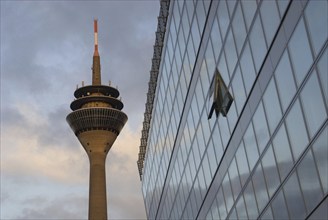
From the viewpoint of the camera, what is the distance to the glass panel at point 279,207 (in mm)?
19562

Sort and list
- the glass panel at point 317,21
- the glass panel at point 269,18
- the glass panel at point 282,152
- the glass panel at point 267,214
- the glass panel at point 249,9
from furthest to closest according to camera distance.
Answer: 1. the glass panel at point 249,9
2. the glass panel at point 267,214
3. the glass panel at point 269,18
4. the glass panel at point 282,152
5. the glass panel at point 317,21

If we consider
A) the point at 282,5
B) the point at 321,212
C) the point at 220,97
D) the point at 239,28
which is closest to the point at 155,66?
the point at 220,97

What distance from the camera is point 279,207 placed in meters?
20.0

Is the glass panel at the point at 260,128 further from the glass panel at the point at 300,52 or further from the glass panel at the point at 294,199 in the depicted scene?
the glass panel at the point at 300,52

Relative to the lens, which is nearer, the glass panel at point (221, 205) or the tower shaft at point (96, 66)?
the glass panel at point (221, 205)

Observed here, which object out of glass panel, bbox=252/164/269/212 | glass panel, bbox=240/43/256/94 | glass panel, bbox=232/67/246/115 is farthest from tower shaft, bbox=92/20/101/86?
glass panel, bbox=252/164/269/212

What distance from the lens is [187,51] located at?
33469 millimetres

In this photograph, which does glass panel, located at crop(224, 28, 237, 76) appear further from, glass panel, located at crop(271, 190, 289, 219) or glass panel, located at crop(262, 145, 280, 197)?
glass panel, located at crop(271, 190, 289, 219)

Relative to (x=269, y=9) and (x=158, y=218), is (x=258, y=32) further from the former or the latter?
(x=158, y=218)

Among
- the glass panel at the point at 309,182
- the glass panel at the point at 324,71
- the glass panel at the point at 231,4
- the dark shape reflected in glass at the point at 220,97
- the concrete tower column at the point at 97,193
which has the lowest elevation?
the glass panel at the point at 309,182

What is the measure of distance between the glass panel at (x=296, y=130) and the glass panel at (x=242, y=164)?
18.0 ft

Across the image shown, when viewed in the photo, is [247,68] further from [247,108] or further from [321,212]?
[321,212]

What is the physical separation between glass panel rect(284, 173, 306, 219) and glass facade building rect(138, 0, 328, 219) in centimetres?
4

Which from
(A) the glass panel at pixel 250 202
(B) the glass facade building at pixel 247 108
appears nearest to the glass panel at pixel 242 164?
(B) the glass facade building at pixel 247 108
